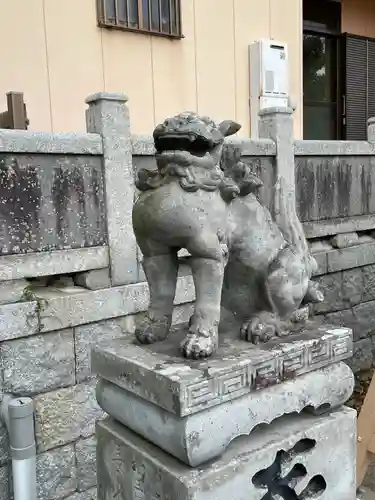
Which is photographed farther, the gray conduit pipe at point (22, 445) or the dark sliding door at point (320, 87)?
the dark sliding door at point (320, 87)

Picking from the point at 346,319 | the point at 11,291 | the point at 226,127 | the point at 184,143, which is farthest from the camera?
the point at 346,319

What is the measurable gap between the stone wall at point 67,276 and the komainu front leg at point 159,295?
57.4 inches

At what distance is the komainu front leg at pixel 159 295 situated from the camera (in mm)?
1910

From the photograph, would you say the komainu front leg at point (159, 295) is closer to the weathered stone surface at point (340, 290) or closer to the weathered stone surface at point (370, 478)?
Answer: the weathered stone surface at point (370, 478)

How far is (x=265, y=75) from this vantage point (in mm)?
5801

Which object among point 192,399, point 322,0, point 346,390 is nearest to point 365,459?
point 346,390

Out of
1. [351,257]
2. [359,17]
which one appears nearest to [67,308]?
[351,257]

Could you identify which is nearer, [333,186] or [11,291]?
[11,291]

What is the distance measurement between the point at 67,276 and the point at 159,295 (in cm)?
176

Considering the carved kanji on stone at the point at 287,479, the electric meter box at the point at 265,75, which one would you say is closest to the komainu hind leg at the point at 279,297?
the carved kanji on stone at the point at 287,479

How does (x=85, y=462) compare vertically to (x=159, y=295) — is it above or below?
below

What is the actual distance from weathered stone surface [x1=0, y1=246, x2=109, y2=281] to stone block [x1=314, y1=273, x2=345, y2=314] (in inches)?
105

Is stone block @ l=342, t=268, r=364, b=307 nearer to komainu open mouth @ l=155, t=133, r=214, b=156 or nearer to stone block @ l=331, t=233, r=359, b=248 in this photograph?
stone block @ l=331, t=233, r=359, b=248

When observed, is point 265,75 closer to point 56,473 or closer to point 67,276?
point 67,276
